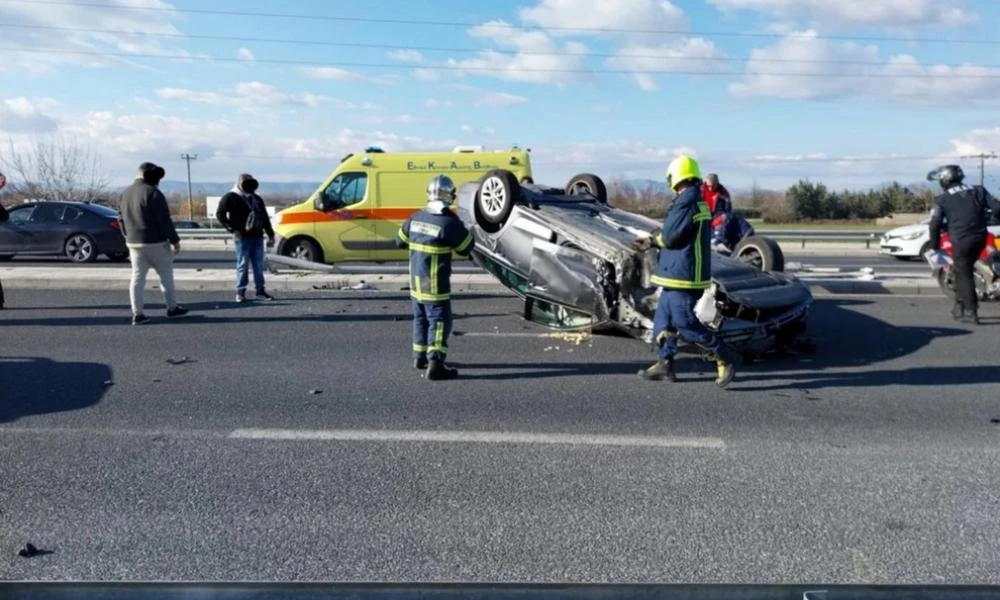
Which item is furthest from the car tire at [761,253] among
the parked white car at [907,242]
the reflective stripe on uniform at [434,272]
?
the parked white car at [907,242]

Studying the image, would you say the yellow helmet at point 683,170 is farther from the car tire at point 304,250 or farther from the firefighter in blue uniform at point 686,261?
the car tire at point 304,250

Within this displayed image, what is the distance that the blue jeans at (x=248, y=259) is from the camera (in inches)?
449

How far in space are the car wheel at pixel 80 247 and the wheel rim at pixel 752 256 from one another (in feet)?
43.9

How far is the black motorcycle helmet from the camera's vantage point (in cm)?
1001

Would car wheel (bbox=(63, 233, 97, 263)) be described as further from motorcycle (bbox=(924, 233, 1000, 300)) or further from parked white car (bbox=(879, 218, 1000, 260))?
parked white car (bbox=(879, 218, 1000, 260))

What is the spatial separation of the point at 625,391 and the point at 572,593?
177 inches

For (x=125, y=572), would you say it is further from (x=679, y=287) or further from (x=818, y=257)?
(x=818, y=257)

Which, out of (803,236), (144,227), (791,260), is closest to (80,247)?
(144,227)

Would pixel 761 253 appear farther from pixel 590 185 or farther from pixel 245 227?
pixel 245 227

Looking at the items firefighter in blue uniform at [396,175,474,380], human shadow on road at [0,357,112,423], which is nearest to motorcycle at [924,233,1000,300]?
firefighter in blue uniform at [396,175,474,380]

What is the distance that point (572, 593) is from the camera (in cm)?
233

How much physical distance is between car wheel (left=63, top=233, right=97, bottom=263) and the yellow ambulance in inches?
193

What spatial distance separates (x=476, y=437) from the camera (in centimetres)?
551

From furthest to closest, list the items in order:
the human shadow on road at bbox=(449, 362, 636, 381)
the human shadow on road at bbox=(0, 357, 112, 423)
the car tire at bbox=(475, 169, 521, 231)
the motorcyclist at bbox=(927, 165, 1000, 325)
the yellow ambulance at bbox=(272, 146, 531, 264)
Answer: the yellow ambulance at bbox=(272, 146, 531, 264)
the motorcyclist at bbox=(927, 165, 1000, 325)
the car tire at bbox=(475, 169, 521, 231)
the human shadow on road at bbox=(449, 362, 636, 381)
the human shadow on road at bbox=(0, 357, 112, 423)
